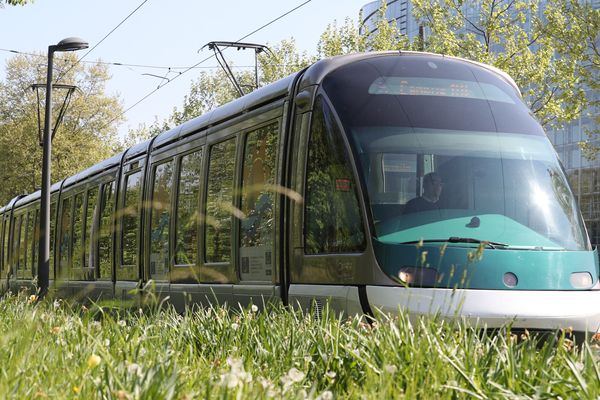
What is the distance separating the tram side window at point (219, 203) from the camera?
1073cm

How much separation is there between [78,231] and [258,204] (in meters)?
9.61

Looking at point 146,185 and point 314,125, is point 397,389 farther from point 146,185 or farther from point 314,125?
point 146,185

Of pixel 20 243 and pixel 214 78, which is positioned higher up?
Result: pixel 214 78

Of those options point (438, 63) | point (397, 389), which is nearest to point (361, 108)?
point (438, 63)

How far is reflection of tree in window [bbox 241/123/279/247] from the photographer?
31.7 feet

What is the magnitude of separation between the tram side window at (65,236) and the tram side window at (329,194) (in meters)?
11.6

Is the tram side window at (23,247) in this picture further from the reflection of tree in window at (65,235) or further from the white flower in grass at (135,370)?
the white flower in grass at (135,370)

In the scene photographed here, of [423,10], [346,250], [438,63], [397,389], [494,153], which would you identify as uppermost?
[423,10]

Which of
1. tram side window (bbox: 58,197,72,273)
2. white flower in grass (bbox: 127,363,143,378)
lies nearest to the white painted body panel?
white flower in grass (bbox: 127,363,143,378)

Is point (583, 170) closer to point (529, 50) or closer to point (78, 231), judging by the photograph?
point (529, 50)

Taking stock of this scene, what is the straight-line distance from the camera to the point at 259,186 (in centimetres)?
1000

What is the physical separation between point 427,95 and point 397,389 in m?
5.21

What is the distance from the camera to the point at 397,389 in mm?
3951

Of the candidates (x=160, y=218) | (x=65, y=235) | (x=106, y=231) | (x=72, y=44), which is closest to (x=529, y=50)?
(x=72, y=44)
